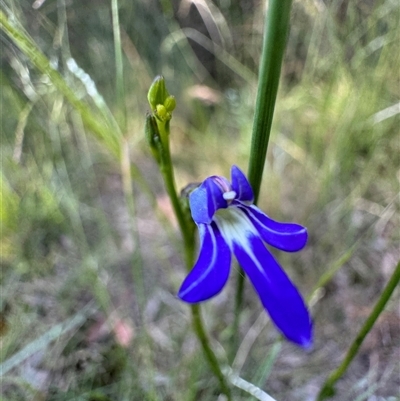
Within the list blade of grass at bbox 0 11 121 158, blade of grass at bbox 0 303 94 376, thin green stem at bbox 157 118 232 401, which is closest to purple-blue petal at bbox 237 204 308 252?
thin green stem at bbox 157 118 232 401

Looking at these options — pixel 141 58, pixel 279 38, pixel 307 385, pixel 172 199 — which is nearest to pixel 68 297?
pixel 307 385

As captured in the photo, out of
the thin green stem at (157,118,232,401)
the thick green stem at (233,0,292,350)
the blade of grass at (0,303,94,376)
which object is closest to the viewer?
the thick green stem at (233,0,292,350)

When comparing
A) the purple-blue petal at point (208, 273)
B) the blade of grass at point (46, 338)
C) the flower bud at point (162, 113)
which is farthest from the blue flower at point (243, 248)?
the blade of grass at point (46, 338)

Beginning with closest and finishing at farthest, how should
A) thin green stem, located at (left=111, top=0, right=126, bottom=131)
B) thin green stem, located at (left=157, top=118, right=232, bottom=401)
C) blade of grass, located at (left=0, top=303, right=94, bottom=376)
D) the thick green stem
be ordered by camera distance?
1. the thick green stem
2. thin green stem, located at (left=157, top=118, right=232, bottom=401)
3. thin green stem, located at (left=111, top=0, right=126, bottom=131)
4. blade of grass, located at (left=0, top=303, right=94, bottom=376)

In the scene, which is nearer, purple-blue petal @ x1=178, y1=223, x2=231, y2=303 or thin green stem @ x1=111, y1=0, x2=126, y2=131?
purple-blue petal @ x1=178, y1=223, x2=231, y2=303

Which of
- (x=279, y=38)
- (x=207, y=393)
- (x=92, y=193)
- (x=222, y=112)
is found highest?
(x=222, y=112)

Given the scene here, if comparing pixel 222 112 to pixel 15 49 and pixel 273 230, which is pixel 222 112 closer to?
pixel 15 49

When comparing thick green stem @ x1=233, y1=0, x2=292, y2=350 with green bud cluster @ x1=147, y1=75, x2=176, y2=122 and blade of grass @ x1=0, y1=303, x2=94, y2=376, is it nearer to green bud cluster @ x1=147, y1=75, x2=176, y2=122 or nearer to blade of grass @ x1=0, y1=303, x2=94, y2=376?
green bud cluster @ x1=147, y1=75, x2=176, y2=122

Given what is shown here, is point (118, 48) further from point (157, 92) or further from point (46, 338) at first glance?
point (46, 338)

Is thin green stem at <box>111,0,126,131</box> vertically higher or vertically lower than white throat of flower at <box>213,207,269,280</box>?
higher
